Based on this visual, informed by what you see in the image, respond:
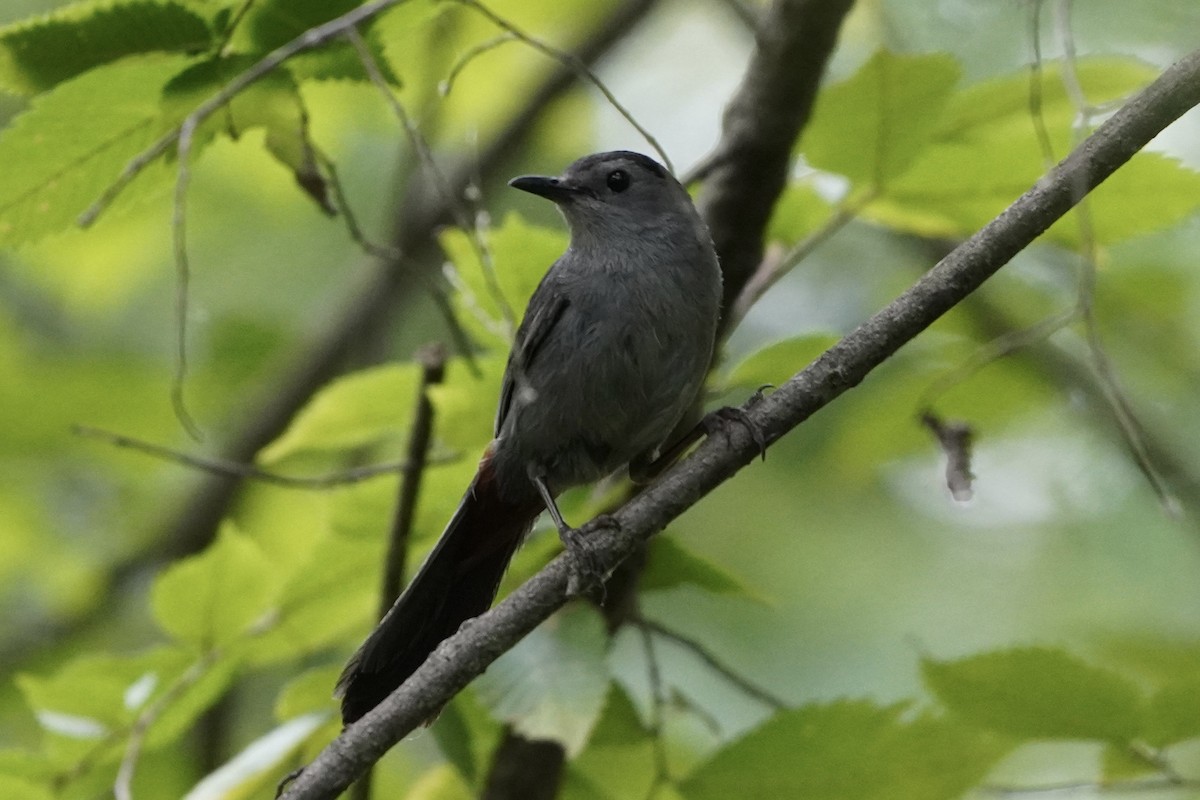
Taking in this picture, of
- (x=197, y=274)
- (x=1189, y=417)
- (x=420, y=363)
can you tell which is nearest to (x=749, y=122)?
(x=420, y=363)

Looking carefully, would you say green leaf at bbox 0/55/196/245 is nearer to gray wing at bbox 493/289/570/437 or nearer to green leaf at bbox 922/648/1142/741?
gray wing at bbox 493/289/570/437

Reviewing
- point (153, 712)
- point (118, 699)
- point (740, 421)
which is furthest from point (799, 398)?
point (118, 699)

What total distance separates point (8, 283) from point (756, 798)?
19.2 ft

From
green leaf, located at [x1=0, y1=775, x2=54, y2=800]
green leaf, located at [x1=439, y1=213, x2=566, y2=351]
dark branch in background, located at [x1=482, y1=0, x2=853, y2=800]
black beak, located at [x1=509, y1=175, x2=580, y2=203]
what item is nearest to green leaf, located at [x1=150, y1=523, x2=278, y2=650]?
green leaf, located at [x1=0, y1=775, x2=54, y2=800]

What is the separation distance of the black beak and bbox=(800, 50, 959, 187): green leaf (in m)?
0.99

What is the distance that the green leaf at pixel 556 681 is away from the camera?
113 inches

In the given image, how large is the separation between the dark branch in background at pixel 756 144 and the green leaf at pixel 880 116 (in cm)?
10

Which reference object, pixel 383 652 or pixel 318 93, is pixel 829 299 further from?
pixel 383 652

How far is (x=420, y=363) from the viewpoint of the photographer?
3.53m

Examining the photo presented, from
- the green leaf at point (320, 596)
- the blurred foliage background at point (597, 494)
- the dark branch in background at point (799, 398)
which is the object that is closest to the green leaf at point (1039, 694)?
the blurred foliage background at point (597, 494)

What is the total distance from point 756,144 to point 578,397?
0.89 m

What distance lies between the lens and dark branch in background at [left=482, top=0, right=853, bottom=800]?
11.6ft

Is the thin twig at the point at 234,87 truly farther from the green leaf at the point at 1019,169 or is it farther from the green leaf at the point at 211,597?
the green leaf at the point at 1019,169

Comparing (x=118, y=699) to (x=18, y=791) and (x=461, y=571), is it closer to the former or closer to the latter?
(x=18, y=791)
